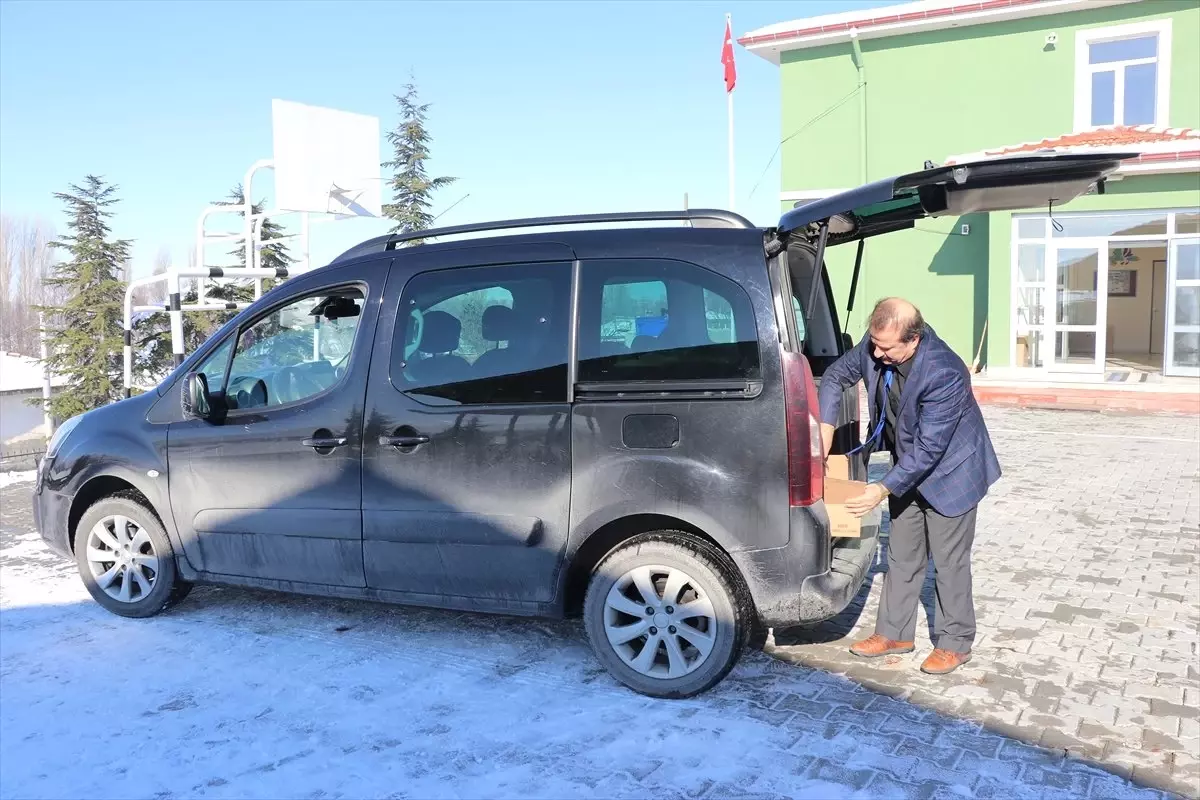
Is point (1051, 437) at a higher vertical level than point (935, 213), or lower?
lower

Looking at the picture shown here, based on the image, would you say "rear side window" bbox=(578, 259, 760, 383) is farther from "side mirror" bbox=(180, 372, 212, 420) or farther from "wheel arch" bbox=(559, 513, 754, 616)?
"side mirror" bbox=(180, 372, 212, 420)

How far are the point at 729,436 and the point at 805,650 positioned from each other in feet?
4.76

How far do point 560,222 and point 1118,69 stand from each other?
1692cm

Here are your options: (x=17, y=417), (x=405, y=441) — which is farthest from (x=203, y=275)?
(x=17, y=417)

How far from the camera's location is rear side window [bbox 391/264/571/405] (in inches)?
168

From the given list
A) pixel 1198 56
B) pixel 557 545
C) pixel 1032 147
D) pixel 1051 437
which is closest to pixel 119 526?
pixel 557 545

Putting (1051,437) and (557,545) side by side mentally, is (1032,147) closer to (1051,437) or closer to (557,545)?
(1051,437)

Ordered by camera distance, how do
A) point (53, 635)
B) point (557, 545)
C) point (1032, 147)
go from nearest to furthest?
1. point (557, 545)
2. point (53, 635)
3. point (1032, 147)

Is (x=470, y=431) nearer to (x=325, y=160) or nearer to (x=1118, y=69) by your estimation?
(x=325, y=160)

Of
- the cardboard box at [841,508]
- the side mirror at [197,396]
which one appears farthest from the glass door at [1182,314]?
the side mirror at [197,396]

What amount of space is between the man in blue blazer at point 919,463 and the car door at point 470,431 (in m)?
1.30

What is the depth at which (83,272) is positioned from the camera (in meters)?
27.9

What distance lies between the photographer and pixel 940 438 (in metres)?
4.16

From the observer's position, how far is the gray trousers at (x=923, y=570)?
4.37 m
